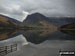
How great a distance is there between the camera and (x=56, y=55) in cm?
2141

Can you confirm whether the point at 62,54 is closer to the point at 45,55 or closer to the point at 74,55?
the point at 74,55

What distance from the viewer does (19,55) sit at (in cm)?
2094

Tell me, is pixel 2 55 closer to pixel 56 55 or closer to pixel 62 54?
pixel 56 55

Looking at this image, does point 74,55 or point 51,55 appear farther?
point 51,55

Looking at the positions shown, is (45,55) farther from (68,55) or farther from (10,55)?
(68,55)

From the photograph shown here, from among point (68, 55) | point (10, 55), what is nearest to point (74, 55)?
point (68, 55)

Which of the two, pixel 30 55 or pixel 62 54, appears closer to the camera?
pixel 62 54

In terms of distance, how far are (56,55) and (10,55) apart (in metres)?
7.50

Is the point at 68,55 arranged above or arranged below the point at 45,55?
above

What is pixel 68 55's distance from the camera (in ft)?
47.3

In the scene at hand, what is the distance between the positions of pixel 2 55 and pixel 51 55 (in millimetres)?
7821

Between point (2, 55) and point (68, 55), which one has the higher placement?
point (68, 55)

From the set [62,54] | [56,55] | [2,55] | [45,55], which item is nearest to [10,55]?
[2,55]

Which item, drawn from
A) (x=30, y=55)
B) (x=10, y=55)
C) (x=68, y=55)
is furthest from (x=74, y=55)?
(x=10, y=55)
